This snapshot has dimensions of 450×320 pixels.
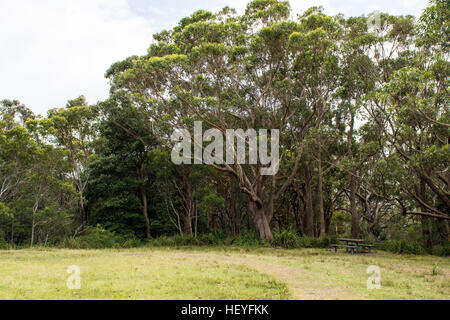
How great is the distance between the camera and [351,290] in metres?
6.46

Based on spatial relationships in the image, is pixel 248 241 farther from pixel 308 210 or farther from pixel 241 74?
pixel 241 74

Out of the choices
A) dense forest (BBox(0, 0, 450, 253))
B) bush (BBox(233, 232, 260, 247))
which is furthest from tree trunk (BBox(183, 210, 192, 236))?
bush (BBox(233, 232, 260, 247))

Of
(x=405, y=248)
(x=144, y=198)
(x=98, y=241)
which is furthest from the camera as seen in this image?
(x=144, y=198)

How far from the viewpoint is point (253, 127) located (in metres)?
18.8

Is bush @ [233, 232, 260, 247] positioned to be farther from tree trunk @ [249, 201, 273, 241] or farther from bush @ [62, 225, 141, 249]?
bush @ [62, 225, 141, 249]

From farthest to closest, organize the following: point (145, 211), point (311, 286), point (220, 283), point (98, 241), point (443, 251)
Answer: point (145, 211), point (98, 241), point (443, 251), point (220, 283), point (311, 286)

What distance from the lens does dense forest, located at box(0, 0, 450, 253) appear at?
1454 centimetres

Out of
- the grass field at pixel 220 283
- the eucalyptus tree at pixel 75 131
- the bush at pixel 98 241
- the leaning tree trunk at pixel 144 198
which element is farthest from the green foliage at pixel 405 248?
the eucalyptus tree at pixel 75 131

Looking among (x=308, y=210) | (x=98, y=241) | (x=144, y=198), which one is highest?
(x=144, y=198)

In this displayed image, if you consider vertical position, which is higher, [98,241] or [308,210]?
[308,210]

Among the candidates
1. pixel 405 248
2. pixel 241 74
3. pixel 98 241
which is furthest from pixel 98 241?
pixel 405 248

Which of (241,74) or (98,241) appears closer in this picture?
(241,74)

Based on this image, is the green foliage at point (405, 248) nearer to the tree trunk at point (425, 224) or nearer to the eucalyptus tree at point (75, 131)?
the tree trunk at point (425, 224)
